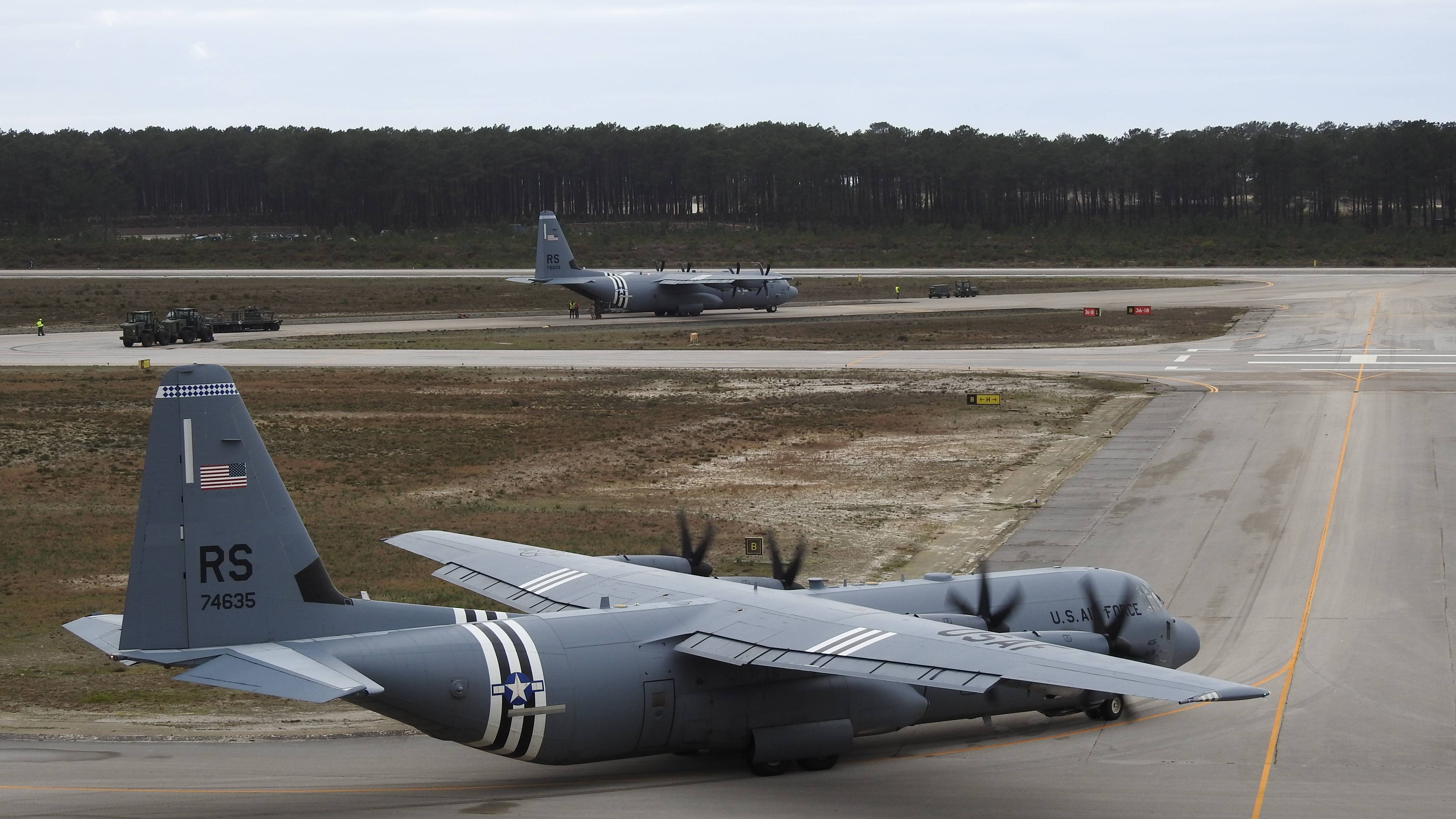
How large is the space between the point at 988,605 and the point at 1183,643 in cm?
619

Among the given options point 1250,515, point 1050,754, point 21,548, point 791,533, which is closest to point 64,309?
point 21,548

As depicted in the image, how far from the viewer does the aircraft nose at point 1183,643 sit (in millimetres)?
26969

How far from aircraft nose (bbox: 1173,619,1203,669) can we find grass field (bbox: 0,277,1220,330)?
94527mm

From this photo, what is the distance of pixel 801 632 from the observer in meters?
20.8

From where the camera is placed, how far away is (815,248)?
624 feet

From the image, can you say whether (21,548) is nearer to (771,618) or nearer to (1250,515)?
(771,618)

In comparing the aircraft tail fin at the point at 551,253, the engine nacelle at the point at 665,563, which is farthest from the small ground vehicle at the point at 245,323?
the engine nacelle at the point at 665,563

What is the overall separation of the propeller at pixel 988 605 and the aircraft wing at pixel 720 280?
8424 centimetres

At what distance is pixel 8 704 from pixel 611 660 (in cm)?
1311

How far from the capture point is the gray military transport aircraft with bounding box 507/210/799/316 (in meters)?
107

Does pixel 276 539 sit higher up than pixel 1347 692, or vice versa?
pixel 276 539

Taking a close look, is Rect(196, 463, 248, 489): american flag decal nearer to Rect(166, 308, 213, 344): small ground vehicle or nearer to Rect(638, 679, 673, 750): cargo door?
Rect(638, 679, 673, 750): cargo door

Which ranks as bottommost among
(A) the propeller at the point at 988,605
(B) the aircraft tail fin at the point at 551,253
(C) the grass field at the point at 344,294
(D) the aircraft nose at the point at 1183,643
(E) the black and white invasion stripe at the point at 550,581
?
(D) the aircraft nose at the point at 1183,643

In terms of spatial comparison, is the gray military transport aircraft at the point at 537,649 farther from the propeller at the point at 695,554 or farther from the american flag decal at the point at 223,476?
the propeller at the point at 695,554
